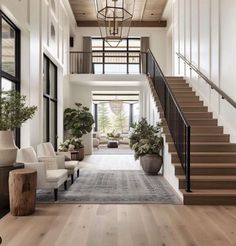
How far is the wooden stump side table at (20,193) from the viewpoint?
13.4ft

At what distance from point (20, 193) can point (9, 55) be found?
3.12m

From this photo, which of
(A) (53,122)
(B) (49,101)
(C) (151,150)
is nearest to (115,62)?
(A) (53,122)

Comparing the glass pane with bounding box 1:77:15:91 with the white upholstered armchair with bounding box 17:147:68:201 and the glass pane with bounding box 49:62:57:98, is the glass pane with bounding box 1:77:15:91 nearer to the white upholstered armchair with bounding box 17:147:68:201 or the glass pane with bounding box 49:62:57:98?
the white upholstered armchair with bounding box 17:147:68:201

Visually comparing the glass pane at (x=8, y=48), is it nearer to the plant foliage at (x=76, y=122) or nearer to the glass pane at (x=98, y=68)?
the plant foliage at (x=76, y=122)

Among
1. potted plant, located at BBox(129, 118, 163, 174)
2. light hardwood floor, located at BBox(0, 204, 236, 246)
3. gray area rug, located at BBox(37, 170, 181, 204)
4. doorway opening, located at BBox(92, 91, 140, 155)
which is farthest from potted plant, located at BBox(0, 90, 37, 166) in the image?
doorway opening, located at BBox(92, 91, 140, 155)

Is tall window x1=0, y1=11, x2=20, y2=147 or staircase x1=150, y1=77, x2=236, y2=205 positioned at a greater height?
tall window x1=0, y1=11, x2=20, y2=147

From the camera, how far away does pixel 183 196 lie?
469 cm

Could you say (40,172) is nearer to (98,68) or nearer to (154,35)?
(98,68)

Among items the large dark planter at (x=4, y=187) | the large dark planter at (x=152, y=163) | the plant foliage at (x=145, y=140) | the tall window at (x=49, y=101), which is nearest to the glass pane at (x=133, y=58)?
the tall window at (x=49, y=101)

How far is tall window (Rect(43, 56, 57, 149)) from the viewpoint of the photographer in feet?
28.7

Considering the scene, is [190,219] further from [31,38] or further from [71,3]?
[71,3]

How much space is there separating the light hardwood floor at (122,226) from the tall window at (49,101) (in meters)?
4.66

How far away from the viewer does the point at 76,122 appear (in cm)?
1127

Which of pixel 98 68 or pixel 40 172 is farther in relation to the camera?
pixel 98 68
